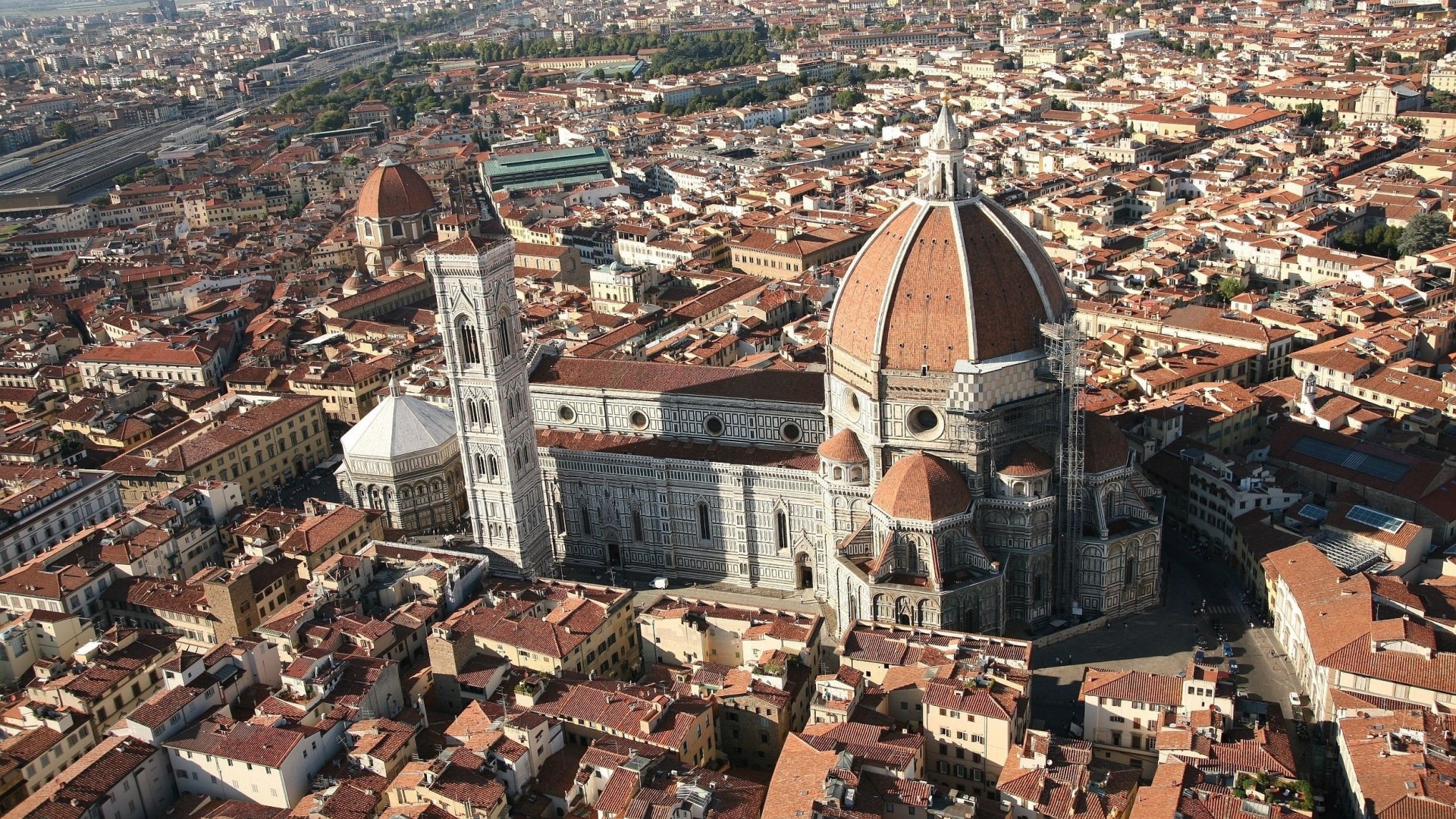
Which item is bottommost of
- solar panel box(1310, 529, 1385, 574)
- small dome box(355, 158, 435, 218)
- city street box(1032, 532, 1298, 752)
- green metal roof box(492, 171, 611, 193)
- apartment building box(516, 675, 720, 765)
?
city street box(1032, 532, 1298, 752)

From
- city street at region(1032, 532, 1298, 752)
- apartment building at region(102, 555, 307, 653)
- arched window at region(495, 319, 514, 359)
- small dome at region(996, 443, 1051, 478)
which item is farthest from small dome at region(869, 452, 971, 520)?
apartment building at region(102, 555, 307, 653)

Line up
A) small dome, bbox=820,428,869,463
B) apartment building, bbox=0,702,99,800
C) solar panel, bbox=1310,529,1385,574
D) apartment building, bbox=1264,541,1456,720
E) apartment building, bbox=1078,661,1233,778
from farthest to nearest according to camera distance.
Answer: small dome, bbox=820,428,869,463, solar panel, bbox=1310,529,1385,574, apartment building, bbox=0,702,99,800, apartment building, bbox=1264,541,1456,720, apartment building, bbox=1078,661,1233,778

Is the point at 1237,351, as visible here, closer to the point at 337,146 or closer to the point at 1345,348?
the point at 1345,348

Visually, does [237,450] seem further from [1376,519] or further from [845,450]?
[1376,519]

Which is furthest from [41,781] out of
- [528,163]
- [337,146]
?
[337,146]

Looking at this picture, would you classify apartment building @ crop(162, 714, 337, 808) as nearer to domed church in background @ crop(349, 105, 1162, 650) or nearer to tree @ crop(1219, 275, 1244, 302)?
domed church in background @ crop(349, 105, 1162, 650)

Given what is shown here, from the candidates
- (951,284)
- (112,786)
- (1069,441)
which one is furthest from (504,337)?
(1069,441)

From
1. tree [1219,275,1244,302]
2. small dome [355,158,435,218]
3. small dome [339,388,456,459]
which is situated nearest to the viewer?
small dome [339,388,456,459]
